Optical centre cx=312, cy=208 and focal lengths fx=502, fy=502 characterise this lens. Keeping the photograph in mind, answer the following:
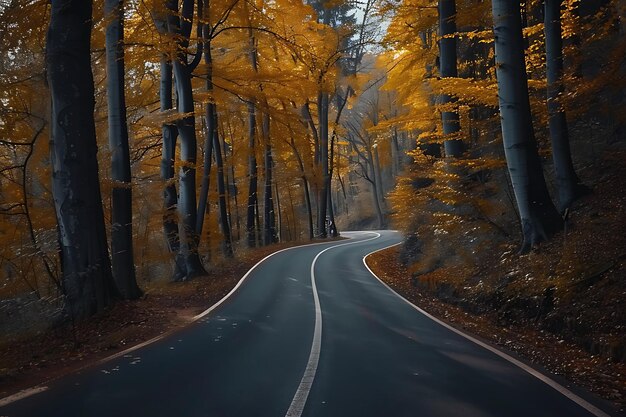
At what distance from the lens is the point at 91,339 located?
9141 millimetres

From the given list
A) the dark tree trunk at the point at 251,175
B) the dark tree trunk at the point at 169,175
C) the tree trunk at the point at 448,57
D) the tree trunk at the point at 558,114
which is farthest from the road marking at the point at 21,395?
the dark tree trunk at the point at 251,175

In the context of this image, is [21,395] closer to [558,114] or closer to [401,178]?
[558,114]

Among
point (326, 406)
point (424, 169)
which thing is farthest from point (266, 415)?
point (424, 169)

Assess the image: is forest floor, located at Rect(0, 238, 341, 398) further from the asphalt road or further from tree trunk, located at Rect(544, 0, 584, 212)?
tree trunk, located at Rect(544, 0, 584, 212)

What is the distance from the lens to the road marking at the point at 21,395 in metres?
5.53

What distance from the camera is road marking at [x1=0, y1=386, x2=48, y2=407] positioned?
5.53 meters

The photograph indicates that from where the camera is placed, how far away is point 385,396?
557 cm

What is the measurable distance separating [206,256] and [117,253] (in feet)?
44.0

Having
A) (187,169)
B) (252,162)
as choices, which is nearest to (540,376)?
(187,169)

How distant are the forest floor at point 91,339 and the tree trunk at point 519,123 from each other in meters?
8.24

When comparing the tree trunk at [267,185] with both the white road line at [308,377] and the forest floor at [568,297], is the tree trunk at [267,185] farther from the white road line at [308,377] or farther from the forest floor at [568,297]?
the white road line at [308,377]

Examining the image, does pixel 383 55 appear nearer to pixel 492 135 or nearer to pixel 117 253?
pixel 492 135

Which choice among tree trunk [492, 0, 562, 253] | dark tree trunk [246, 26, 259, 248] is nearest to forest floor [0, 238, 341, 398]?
tree trunk [492, 0, 562, 253]

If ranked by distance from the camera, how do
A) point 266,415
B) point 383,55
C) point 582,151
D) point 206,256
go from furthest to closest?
point 383,55 → point 206,256 → point 582,151 → point 266,415
